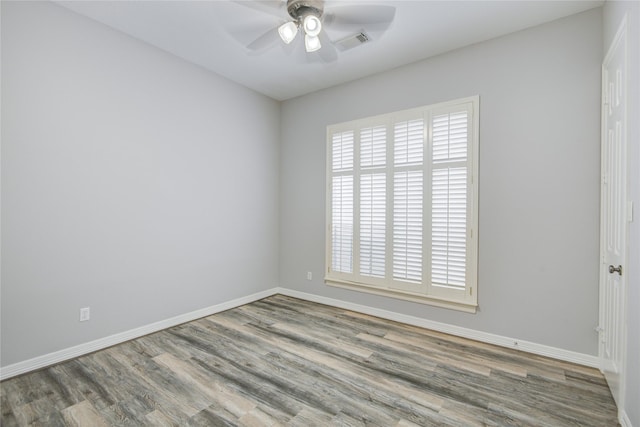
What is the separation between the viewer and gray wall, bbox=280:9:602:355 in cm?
251

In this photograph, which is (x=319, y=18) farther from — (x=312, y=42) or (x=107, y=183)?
(x=107, y=183)

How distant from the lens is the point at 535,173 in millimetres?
2723

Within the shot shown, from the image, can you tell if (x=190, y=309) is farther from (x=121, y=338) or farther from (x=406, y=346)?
(x=406, y=346)

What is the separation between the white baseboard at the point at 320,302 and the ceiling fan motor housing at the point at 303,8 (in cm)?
311

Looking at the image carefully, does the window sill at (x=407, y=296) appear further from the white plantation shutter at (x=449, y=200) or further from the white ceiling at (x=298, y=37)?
the white ceiling at (x=298, y=37)

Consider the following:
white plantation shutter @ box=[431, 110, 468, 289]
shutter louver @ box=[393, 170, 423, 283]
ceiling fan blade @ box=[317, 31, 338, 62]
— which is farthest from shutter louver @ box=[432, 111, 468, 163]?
ceiling fan blade @ box=[317, 31, 338, 62]

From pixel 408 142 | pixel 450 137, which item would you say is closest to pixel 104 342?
pixel 408 142

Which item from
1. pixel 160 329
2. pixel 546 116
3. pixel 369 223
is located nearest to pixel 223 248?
pixel 160 329

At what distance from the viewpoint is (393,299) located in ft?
11.6

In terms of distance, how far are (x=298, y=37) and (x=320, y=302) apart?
3.20 metres

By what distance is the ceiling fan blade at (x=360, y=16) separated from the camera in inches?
97.5

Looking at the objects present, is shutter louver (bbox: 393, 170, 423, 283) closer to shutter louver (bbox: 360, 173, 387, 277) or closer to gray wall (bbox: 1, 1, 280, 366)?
shutter louver (bbox: 360, 173, 387, 277)

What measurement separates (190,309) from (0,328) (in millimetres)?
1560

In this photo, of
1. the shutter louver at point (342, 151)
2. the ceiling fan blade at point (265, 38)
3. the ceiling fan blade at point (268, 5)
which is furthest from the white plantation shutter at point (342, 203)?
the ceiling fan blade at point (268, 5)
